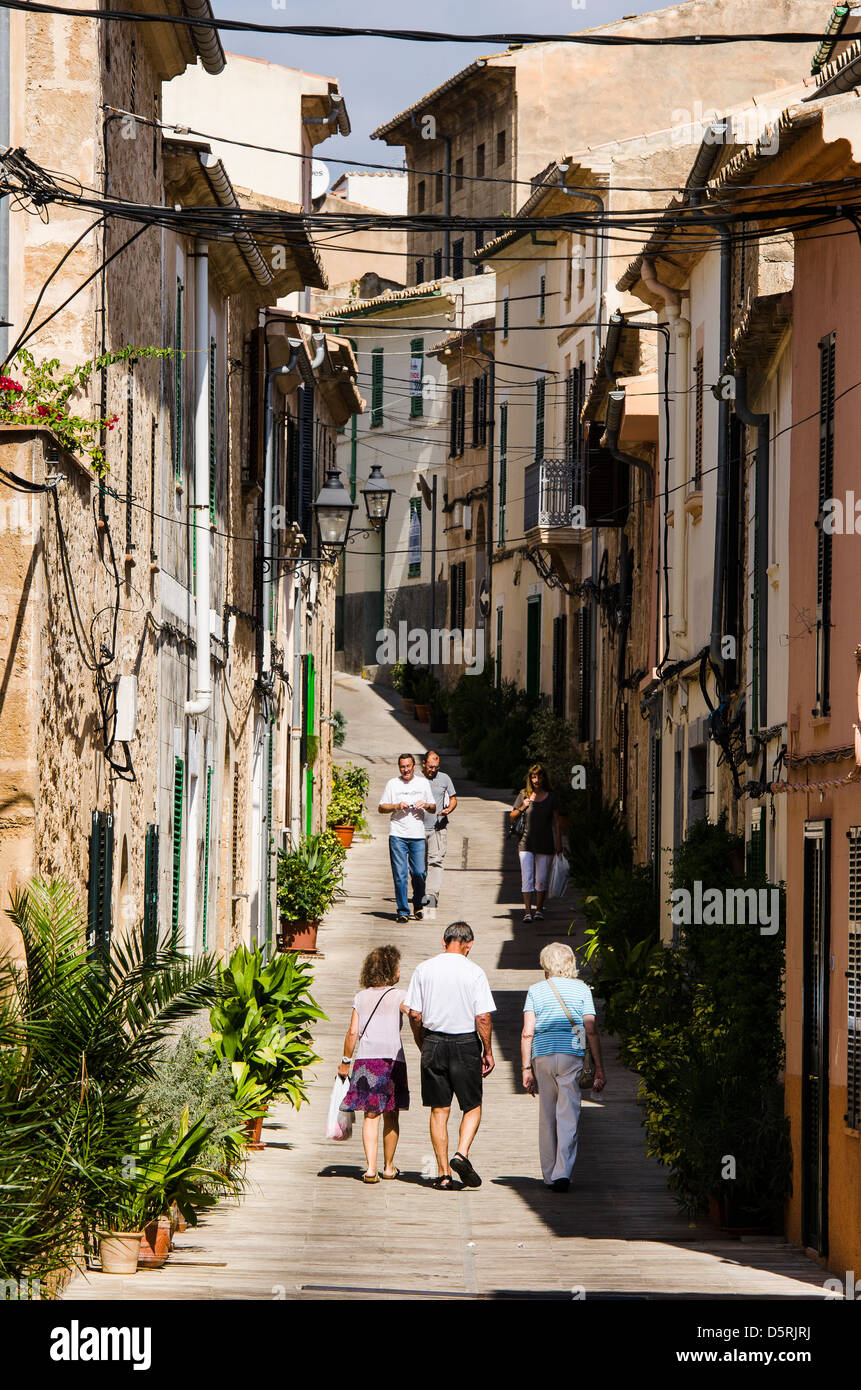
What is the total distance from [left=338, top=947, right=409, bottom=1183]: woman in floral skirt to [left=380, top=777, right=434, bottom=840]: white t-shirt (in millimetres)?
9309

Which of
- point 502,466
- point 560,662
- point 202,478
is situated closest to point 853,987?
point 202,478

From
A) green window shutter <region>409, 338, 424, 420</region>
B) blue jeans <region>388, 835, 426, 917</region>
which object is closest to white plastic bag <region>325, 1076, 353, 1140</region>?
blue jeans <region>388, 835, 426, 917</region>

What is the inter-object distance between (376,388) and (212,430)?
36627 millimetres

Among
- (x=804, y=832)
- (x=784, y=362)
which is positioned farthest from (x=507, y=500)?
(x=804, y=832)

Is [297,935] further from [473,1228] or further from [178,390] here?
[473,1228]

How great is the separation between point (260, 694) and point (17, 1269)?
1549cm

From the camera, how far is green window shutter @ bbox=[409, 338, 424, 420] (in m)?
52.0

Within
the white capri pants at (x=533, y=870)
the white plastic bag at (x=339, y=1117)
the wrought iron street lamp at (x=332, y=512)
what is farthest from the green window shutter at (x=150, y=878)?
the white capri pants at (x=533, y=870)

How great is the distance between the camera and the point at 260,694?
23.0 m

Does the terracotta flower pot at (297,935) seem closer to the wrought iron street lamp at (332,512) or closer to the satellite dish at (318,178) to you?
the wrought iron street lamp at (332,512)

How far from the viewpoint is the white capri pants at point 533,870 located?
2398 centimetres

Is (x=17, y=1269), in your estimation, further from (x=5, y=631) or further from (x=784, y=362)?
(x=784, y=362)

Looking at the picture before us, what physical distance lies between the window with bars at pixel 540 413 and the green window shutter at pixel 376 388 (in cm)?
1355

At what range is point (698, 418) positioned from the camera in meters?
19.3
